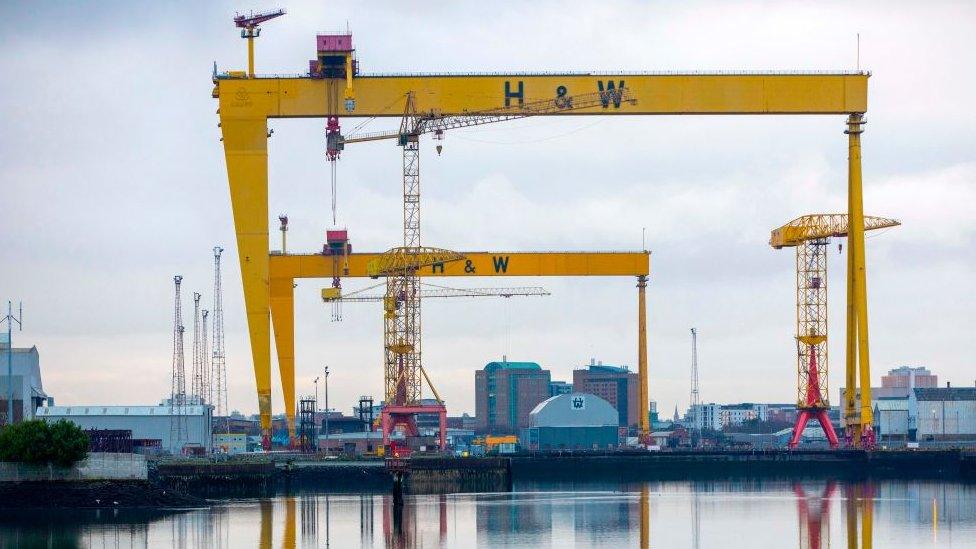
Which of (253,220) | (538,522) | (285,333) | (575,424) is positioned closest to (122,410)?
(285,333)

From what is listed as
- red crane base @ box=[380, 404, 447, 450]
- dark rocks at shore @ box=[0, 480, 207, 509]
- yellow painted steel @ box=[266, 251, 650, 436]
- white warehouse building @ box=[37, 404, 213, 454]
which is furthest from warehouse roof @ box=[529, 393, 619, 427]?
dark rocks at shore @ box=[0, 480, 207, 509]

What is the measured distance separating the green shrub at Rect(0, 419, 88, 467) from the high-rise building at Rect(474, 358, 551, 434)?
131 metres

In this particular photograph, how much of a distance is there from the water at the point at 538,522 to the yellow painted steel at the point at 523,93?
15.5 meters

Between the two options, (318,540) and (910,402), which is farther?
(910,402)

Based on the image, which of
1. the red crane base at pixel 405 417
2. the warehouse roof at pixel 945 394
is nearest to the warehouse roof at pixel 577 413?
the warehouse roof at pixel 945 394

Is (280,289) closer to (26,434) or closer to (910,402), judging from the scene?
(26,434)

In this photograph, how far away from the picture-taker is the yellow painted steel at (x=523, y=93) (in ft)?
241

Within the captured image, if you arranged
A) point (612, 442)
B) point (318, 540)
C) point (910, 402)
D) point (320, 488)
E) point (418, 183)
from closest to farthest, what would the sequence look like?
point (318, 540) < point (320, 488) < point (418, 183) < point (910, 402) < point (612, 442)

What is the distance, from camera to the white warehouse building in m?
95.6

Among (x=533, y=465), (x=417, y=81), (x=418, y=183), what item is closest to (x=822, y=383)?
(x=533, y=465)

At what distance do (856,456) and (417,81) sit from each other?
101ft

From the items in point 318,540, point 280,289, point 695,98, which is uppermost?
point 695,98

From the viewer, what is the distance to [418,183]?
87625mm

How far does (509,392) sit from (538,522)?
13567 cm
